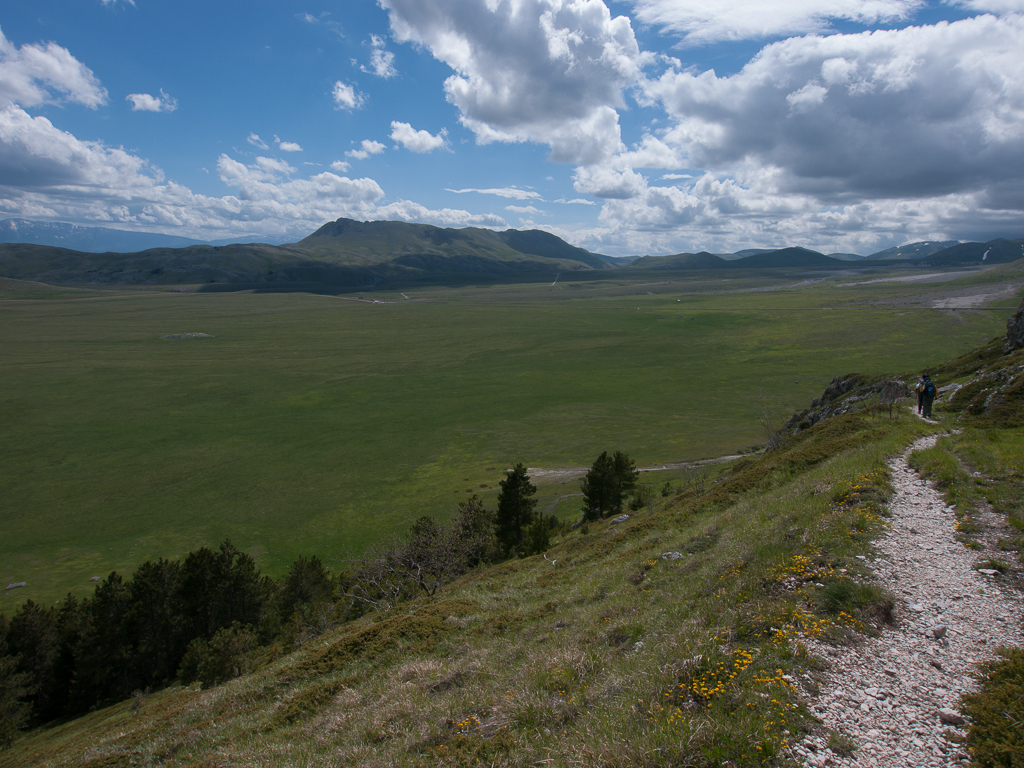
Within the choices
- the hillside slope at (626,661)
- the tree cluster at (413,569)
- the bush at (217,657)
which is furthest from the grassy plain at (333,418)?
the hillside slope at (626,661)

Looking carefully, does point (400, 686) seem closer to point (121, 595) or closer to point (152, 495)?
point (121, 595)

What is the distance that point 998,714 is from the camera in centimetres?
568

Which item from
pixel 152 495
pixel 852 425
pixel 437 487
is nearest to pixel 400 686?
pixel 852 425

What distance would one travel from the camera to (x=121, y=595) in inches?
1394

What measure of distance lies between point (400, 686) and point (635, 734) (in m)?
5.57

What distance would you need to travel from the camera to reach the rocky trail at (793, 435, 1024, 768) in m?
5.62

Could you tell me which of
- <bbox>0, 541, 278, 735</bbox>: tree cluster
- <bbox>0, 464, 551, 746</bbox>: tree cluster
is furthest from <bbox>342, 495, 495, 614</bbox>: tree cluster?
<bbox>0, 541, 278, 735</bbox>: tree cluster

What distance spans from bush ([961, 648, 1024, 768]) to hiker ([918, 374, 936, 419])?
1929 centimetres

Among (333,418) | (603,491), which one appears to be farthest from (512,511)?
(333,418)

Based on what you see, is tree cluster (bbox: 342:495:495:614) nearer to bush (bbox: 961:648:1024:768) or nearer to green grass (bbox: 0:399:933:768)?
green grass (bbox: 0:399:933:768)

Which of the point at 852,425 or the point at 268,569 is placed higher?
the point at 852,425

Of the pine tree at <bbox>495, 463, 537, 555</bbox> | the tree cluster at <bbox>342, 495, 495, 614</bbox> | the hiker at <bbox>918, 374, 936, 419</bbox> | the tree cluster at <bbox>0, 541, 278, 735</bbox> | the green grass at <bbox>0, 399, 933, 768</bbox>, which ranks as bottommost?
the tree cluster at <bbox>0, 541, 278, 735</bbox>

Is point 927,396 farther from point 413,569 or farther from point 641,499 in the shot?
point 413,569

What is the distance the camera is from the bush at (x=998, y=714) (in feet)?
17.0
